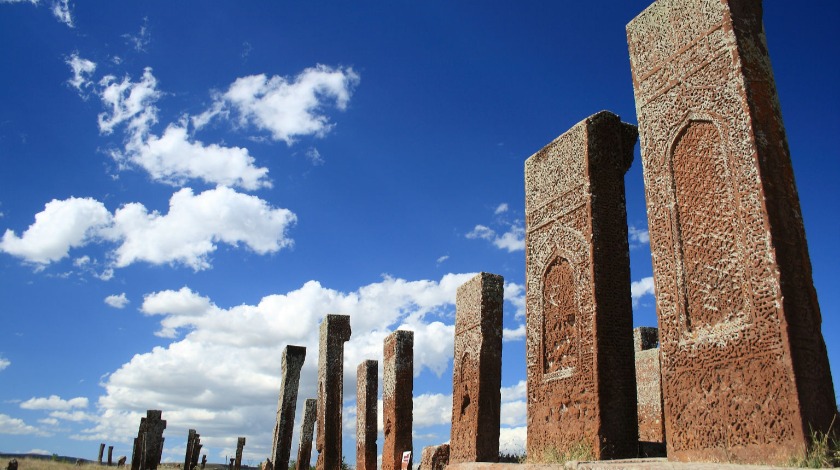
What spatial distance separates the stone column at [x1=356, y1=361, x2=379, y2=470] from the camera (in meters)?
13.2

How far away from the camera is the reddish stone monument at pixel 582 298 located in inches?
211

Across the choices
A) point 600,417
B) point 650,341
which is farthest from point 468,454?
point 650,341

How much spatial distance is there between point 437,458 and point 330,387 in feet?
18.4

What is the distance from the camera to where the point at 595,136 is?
20.0ft

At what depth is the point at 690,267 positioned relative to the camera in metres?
4.52

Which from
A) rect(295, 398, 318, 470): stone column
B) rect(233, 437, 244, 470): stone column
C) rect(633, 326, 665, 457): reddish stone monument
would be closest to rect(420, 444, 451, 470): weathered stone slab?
rect(633, 326, 665, 457): reddish stone monument

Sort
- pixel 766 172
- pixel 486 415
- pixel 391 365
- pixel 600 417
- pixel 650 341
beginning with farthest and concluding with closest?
pixel 391 365, pixel 650 341, pixel 486 415, pixel 600 417, pixel 766 172

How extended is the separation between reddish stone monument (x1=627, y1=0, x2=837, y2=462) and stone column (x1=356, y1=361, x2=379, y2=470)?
9668mm

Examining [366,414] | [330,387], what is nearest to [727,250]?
[366,414]

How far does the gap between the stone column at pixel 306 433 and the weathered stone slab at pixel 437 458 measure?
7209 mm

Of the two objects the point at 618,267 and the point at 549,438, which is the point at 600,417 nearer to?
the point at 549,438

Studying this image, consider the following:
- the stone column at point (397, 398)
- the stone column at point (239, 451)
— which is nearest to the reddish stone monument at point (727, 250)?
the stone column at point (397, 398)

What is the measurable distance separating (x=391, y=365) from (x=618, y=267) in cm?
725

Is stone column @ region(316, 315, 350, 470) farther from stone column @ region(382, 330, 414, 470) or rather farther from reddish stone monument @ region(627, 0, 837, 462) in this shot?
reddish stone monument @ region(627, 0, 837, 462)
